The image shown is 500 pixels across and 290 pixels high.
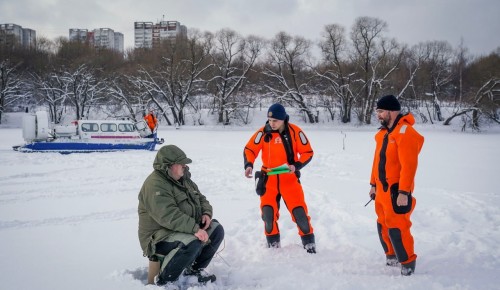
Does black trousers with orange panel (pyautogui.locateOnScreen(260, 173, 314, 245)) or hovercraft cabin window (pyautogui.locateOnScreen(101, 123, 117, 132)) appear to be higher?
hovercraft cabin window (pyautogui.locateOnScreen(101, 123, 117, 132))

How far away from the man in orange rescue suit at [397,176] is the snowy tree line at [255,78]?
32138mm

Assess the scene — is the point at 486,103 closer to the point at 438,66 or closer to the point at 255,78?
the point at 438,66

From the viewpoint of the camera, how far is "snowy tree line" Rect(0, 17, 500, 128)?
118ft

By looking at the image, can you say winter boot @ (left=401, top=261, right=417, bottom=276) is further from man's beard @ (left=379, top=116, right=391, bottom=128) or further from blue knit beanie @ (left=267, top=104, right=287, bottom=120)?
blue knit beanie @ (left=267, top=104, right=287, bottom=120)

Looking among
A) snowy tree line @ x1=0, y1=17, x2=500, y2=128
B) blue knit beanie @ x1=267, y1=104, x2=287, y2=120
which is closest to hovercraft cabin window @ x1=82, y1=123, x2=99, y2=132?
blue knit beanie @ x1=267, y1=104, x2=287, y2=120

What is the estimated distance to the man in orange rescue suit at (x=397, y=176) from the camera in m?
3.27

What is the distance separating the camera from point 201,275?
335 cm

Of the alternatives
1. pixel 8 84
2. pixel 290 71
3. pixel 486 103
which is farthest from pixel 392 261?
pixel 8 84

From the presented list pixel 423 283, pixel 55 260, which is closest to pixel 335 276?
pixel 423 283

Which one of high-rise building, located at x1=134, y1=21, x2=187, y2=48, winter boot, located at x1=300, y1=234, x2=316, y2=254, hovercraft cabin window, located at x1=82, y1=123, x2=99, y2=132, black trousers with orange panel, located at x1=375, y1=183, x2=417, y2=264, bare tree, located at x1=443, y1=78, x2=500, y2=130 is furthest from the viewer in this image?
high-rise building, located at x1=134, y1=21, x2=187, y2=48

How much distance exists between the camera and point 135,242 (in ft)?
14.7

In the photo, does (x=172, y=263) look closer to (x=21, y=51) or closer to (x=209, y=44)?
(x=209, y=44)

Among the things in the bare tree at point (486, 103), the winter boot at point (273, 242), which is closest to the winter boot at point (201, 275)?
the winter boot at point (273, 242)

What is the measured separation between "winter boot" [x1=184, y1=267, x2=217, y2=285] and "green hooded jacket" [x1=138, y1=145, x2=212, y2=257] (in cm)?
46
